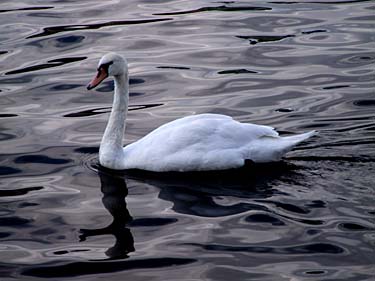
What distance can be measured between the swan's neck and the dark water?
0.56ft

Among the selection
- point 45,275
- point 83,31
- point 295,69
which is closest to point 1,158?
point 45,275

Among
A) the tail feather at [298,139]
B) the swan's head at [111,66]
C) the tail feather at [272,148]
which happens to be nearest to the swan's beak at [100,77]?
the swan's head at [111,66]

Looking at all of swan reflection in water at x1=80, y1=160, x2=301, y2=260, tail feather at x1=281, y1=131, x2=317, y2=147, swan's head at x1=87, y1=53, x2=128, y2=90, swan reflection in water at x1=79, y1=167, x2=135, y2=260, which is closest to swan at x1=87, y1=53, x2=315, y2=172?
tail feather at x1=281, y1=131, x2=317, y2=147

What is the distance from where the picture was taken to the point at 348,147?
12164 millimetres

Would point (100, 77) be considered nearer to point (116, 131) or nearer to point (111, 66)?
point (111, 66)

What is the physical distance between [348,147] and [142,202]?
2599 mm

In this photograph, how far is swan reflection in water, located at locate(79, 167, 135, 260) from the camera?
9914 mm

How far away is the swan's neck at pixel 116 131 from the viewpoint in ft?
39.8

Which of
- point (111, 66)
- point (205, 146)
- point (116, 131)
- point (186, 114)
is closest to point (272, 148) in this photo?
point (205, 146)

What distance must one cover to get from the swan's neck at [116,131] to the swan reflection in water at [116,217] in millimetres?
177

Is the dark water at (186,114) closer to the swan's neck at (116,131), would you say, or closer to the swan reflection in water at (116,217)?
the swan reflection in water at (116,217)

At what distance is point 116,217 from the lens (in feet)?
35.4

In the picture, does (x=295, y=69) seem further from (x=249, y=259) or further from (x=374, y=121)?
(x=249, y=259)

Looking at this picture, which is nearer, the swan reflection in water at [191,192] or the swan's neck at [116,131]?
the swan reflection in water at [191,192]
